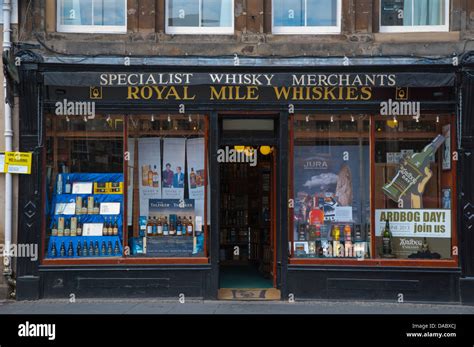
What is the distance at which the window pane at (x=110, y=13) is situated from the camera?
10.7m

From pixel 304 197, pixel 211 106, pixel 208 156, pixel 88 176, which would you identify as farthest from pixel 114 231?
pixel 304 197

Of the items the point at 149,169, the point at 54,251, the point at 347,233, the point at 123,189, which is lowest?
the point at 54,251

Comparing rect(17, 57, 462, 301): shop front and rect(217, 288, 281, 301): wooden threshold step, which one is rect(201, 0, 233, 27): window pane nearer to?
rect(17, 57, 462, 301): shop front

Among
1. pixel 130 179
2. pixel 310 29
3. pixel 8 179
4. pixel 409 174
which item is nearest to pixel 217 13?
pixel 310 29

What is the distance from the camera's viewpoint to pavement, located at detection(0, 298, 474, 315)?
31.1 ft

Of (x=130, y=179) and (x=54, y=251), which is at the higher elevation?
(x=130, y=179)

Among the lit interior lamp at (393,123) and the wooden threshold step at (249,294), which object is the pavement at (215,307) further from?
the lit interior lamp at (393,123)

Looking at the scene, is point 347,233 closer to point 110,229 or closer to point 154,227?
point 154,227

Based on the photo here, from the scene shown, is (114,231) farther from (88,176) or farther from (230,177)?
(230,177)

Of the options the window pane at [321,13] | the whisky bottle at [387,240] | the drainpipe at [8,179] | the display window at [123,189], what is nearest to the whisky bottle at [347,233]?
the whisky bottle at [387,240]

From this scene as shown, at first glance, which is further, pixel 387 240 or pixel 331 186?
pixel 331 186

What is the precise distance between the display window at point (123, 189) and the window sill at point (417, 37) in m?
3.55

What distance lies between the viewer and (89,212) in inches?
420

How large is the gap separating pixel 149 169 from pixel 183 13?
2.94m
